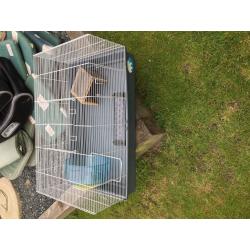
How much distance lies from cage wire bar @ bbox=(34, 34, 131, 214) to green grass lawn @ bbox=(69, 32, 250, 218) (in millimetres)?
451

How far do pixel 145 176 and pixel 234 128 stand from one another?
81cm

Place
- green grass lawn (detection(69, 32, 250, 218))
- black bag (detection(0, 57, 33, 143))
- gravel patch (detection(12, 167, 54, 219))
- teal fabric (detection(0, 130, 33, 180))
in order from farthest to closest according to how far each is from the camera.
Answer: gravel patch (detection(12, 167, 54, 219)), teal fabric (detection(0, 130, 33, 180)), black bag (detection(0, 57, 33, 143)), green grass lawn (detection(69, 32, 250, 218))

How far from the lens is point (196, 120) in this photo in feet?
9.02

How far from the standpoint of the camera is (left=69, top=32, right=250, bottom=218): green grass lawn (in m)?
2.62

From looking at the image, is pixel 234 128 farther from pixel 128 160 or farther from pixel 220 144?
pixel 128 160

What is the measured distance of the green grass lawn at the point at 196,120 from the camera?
2.62 meters

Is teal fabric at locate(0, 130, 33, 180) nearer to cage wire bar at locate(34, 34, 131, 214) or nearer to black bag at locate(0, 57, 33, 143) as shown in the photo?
black bag at locate(0, 57, 33, 143)

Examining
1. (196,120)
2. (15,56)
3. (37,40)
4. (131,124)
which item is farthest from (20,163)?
(196,120)

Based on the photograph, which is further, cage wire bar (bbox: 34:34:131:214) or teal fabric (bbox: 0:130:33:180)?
teal fabric (bbox: 0:130:33:180)

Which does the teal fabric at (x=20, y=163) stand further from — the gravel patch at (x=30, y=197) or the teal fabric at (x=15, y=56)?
the teal fabric at (x=15, y=56)

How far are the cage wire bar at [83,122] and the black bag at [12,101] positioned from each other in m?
0.14

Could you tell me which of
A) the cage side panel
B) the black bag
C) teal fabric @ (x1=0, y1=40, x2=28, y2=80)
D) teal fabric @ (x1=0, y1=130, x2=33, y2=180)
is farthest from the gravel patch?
the cage side panel

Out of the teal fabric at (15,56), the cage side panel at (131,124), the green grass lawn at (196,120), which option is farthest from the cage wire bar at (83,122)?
the green grass lawn at (196,120)

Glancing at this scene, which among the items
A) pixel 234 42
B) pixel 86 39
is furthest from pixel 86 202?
pixel 234 42
